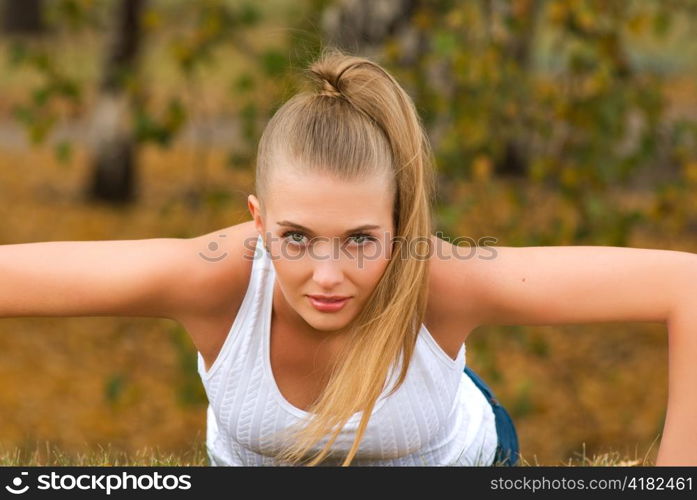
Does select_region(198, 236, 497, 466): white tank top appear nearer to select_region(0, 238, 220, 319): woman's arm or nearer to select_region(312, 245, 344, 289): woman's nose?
select_region(0, 238, 220, 319): woman's arm

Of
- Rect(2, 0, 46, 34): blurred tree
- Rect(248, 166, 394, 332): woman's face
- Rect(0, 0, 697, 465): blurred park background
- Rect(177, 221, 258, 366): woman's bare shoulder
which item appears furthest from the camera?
Rect(2, 0, 46, 34): blurred tree

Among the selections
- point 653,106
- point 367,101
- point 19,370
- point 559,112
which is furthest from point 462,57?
point 19,370

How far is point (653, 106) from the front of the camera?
4.57 m

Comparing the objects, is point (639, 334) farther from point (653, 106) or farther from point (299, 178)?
point (299, 178)

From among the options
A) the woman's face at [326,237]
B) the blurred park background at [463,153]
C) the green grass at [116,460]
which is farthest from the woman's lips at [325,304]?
the green grass at [116,460]

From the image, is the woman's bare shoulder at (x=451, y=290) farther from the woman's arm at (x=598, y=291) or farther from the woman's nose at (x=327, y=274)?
the woman's nose at (x=327, y=274)

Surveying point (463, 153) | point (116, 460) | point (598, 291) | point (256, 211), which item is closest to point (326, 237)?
point (256, 211)

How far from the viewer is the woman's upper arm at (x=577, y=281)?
8.34ft

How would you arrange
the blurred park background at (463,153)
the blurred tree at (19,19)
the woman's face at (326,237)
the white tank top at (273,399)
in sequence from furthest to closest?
the blurred tree at (19,19)
the blurred park background at (463,153)
the white tank top at (273,399)
the woman's face at (326,237)

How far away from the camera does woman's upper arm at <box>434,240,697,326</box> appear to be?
8.34ft

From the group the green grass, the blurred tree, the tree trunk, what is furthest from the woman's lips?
the blurred tree

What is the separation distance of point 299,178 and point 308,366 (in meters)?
0.61

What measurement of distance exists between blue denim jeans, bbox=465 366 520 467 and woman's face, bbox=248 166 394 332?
1.06 m

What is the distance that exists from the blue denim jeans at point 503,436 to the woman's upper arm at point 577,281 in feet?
2.66
